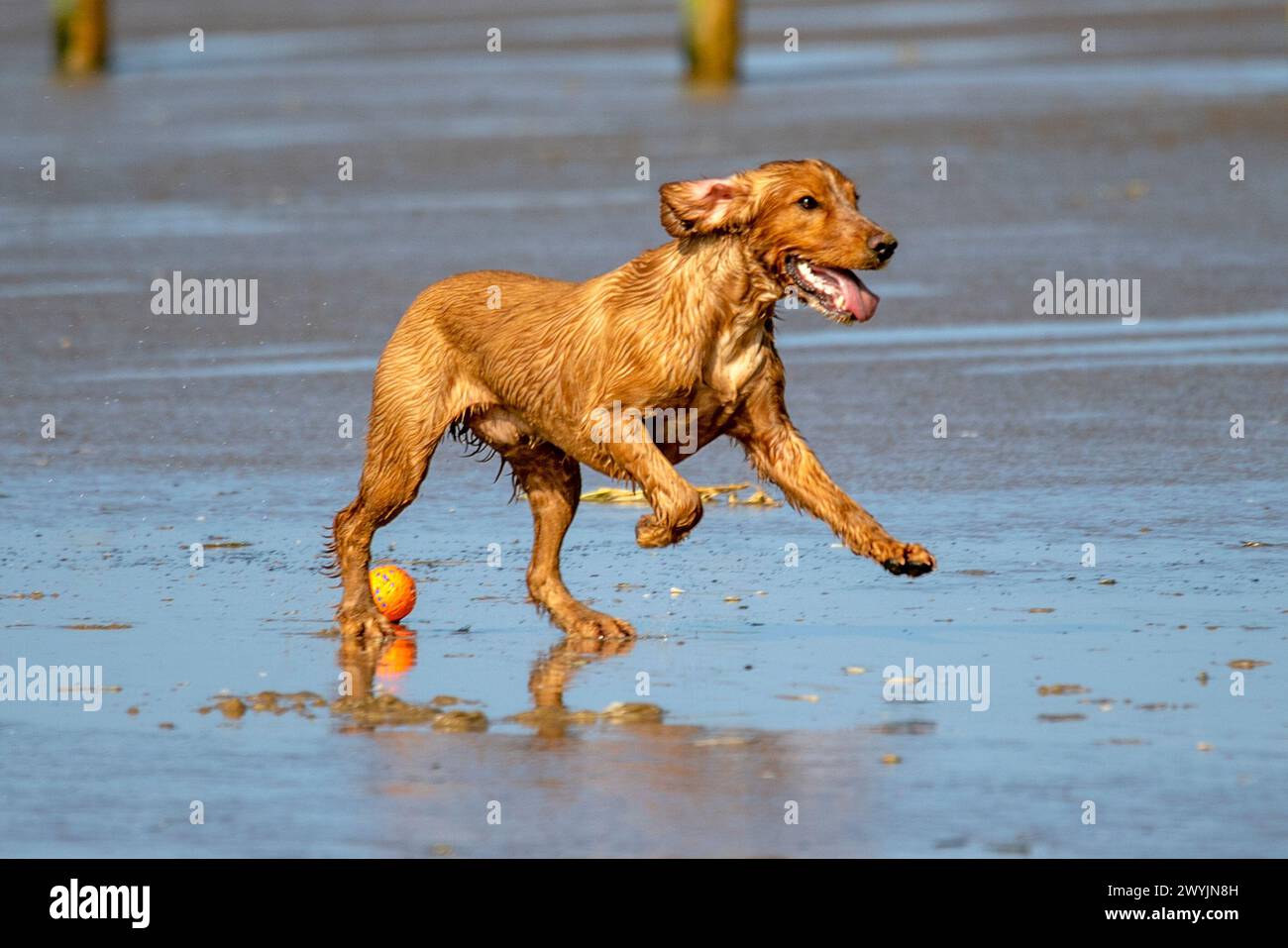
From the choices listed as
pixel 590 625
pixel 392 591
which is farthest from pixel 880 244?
pixel 392 591

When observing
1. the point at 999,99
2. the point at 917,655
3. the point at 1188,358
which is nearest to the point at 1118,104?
the point at 999,99

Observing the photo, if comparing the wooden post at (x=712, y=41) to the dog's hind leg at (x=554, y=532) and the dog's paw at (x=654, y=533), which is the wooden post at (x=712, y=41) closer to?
the dog's hind leg at (x=554, y=532)

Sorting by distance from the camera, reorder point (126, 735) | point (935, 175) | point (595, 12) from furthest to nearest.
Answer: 1. point (595, 12)
2. point (935, 175)
3. point (126, 735)

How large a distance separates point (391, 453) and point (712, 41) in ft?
59.1

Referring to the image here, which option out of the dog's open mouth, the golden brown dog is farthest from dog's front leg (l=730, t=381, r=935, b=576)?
the dog's open mouth

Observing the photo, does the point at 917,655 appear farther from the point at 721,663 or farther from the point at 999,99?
the point at 999,99

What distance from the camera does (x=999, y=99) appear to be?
25359 millimetres

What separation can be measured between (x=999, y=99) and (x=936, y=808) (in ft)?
63.1

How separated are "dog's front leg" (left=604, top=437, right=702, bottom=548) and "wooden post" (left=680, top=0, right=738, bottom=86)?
18.4 m

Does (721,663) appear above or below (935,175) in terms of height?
below

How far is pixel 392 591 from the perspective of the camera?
30.6ft

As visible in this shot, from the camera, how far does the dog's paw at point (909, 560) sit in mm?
8602

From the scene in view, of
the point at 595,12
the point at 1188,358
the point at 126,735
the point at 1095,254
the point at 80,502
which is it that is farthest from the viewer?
the point at 595,12
